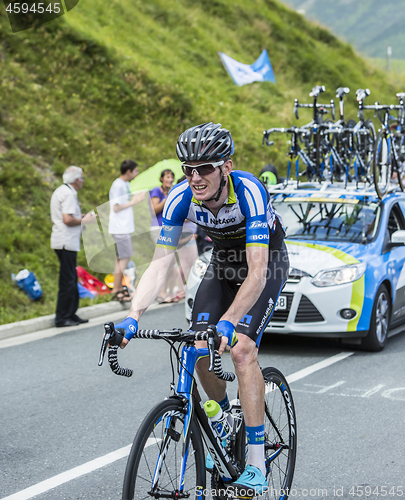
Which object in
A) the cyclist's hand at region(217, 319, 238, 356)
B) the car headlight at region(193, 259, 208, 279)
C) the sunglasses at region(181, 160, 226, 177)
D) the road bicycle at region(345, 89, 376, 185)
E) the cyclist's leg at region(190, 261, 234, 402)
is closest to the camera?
the cyclist's hand at region(217, 319, 238, 356)

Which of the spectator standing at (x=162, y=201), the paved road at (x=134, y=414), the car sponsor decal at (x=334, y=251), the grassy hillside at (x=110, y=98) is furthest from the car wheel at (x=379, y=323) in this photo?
the grassy hillside at (x=110, y=98)

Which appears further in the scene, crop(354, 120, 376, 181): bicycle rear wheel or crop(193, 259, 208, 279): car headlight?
crop(354, 120, 376, 181): bicycle rear wheel

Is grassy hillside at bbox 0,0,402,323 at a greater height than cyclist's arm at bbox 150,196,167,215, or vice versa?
grassy hillside at bbox 0,0,402,323

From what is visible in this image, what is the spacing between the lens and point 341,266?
721 centimetres

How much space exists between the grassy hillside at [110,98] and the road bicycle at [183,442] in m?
6.31

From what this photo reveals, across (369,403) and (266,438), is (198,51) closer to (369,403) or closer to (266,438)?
(369,403)

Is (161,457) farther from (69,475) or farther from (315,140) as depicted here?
(315,140)

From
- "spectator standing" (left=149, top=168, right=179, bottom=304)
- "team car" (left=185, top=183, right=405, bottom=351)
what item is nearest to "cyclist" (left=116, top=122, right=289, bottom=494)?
"team car" (left=185, top=183, right=405, bottom=351)

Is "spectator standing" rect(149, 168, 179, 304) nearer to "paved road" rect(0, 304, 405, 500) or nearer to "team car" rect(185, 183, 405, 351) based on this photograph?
"team car" rect(185, 183, 405, 351)

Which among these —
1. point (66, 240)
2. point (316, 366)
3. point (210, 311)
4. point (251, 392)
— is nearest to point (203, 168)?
point (210, 311)

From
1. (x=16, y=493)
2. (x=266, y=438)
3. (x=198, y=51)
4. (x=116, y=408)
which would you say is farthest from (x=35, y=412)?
(x=198, y=51)

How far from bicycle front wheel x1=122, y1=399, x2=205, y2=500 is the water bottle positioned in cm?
16


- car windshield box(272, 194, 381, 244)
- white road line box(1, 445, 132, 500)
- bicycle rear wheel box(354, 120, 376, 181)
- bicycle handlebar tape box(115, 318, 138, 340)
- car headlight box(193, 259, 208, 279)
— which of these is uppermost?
bicycle rear wheel box(354, 120, 376, 181)

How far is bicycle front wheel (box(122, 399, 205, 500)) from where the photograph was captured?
2.80 metres
